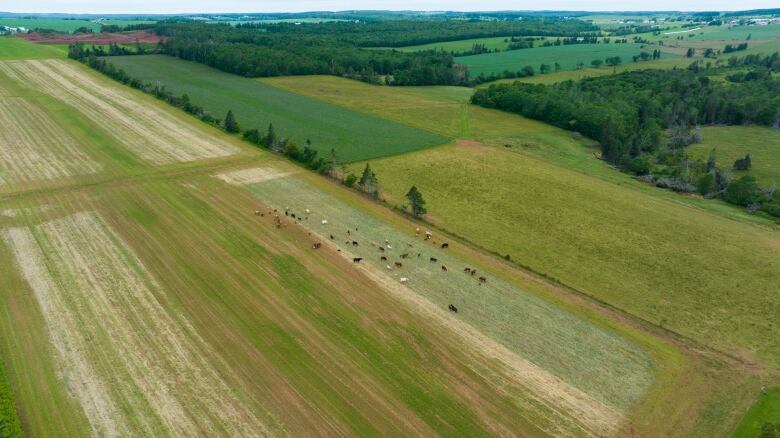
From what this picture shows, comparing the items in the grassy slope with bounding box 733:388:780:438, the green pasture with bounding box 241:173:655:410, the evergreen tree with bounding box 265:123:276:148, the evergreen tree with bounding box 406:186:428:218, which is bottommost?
the grassy slope with bounding box 733:388:780:438

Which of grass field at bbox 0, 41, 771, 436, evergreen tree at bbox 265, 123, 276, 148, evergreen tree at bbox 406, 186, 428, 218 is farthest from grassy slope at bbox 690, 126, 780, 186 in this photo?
evergreen tree at bbox 265, 123, 276, 148

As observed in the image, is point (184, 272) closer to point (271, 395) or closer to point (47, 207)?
point (271, 395)

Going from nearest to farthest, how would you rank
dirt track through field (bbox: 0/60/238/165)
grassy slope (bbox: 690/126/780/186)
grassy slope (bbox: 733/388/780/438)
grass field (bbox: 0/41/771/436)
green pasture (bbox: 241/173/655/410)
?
grass field (bbox: 0/41/771/436)
grassy slope (bbox: 733/388/780/438)
green pasture (bbox: 241/173/655/410)
dirt track through field (bbox: 0/60/238/165)
grassy slope (bbox: 690/126/780/186)

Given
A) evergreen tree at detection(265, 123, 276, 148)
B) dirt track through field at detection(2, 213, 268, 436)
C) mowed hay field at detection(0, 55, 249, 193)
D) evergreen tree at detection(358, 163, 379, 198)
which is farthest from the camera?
evergreen tree at detection(265, 123, 276, 148)

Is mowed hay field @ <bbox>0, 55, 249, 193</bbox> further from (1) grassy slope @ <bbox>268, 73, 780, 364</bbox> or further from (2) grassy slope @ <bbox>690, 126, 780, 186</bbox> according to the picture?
(2) grassy slope @ <bbox>690, 126, 780, 186</bbox>

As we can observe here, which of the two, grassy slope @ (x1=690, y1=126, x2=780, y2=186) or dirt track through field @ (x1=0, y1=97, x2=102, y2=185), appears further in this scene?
grassy slope @ (x1=690, y1=126, x2=780, y2=186)

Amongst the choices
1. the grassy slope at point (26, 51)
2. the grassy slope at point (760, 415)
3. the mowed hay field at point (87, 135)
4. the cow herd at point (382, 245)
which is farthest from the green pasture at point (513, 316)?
the grassy slope at point (26, 51)

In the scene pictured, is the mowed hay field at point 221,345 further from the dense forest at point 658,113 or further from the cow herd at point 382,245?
the dense forest at point 658,113
